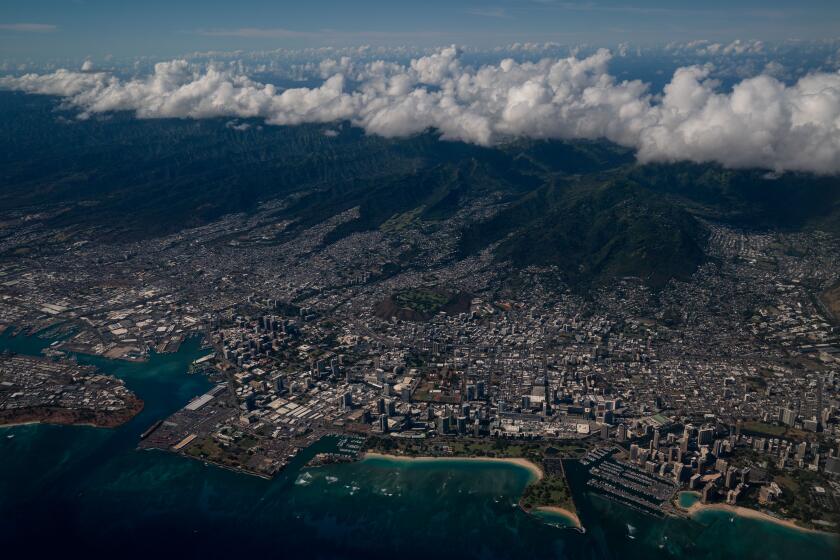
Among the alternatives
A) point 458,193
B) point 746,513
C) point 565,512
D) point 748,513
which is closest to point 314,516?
point 565,512

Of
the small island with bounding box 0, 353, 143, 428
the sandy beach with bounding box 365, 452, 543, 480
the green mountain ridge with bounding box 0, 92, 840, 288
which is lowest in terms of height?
the sandy beach with bounding box 365, 452, 543, 480

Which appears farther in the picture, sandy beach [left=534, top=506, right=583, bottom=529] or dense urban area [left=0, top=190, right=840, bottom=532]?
dense urban area [left=0, top=190, right=840, bottom=532]

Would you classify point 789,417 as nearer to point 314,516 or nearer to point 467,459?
point 467,459

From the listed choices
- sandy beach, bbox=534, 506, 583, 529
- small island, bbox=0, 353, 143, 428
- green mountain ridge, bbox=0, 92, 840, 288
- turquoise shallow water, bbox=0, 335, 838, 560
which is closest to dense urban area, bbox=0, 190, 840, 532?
small island, bbox=0, 353, 143, 428

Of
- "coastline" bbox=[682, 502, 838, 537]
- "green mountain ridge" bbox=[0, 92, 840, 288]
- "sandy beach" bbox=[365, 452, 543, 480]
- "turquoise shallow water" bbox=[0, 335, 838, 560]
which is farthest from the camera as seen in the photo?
"green mountain ridge" bbox=[0, 92, 840, 288]

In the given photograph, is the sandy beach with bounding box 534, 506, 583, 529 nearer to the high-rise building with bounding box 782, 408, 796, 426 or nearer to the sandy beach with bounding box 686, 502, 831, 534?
the sandy beach with bounding box 686, 502, 831, 534

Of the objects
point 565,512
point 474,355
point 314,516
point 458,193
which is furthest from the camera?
point 458,193

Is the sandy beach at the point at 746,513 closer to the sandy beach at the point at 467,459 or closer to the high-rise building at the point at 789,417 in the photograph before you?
the sandy beach at the point at 467,459

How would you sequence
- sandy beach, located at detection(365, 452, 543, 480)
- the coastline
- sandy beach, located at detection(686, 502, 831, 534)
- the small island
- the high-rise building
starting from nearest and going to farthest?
the coastline < sandy beach, located at detection(686, 502, 831, 534) < sandy beach, located at detection(365, 452, 543, 480) < the high-rise building < the small island
